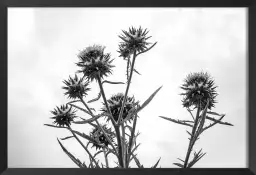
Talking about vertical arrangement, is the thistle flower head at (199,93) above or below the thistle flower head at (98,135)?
above

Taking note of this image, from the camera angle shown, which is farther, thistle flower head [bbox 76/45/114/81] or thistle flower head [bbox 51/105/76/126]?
thistle flower head [bbox 51/105/76/126]

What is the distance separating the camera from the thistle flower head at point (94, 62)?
1080 mm

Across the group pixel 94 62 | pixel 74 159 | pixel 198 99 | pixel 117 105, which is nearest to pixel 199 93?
pixel 198 99

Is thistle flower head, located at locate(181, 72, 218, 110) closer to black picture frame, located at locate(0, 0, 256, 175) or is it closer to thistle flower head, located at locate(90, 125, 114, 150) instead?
black picture frame, located at locate(0, 0, 256, 175)

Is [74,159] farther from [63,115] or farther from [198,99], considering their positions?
[198,99]

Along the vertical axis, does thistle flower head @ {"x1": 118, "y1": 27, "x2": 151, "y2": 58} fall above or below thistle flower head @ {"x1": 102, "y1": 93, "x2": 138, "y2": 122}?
above

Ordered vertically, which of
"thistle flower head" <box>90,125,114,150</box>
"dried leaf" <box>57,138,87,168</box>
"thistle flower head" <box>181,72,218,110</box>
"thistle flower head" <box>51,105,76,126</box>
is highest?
"thistle flower head" <box>181,72,218,110</box>

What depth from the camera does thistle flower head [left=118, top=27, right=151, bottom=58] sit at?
111 centimetres

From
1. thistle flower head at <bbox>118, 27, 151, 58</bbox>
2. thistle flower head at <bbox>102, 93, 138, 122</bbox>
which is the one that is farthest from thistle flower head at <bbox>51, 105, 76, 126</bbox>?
thistle flower head at <bbox>118, 27, 151, 58</bbox>

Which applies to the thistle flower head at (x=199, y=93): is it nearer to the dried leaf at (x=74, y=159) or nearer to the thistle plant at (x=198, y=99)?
the thistle plant at (x=198, y=99)

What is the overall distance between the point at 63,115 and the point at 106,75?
258mm
